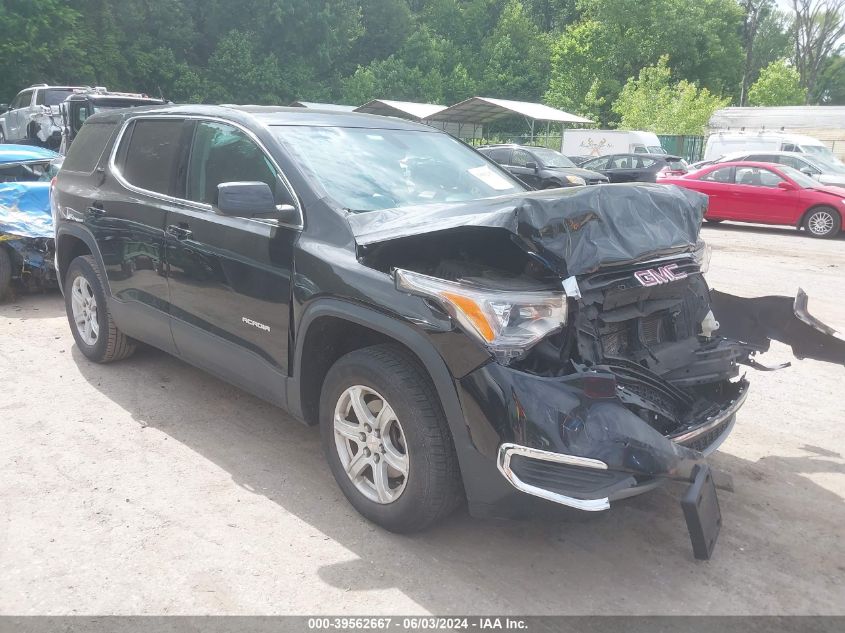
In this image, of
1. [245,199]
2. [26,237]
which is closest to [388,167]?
[245,199]

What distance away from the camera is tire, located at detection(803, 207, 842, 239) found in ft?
45.0

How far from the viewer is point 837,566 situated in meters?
3.07

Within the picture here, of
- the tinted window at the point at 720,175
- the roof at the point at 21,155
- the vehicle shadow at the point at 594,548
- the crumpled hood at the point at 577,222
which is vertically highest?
the crumpled hood at the point at 577,222

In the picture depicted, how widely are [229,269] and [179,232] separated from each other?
1.92 ft

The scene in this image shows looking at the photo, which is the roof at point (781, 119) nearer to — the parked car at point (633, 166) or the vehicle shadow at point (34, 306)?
Answer: the parked car at point (633, 166)

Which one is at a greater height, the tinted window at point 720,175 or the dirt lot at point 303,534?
the tinted window at point 720,175

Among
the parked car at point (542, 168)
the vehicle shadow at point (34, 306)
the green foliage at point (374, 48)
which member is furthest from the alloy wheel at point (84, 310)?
the green foliage at point (374, 48)

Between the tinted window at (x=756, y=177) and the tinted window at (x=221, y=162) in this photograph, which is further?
the tinted window at (x=756, y=177)

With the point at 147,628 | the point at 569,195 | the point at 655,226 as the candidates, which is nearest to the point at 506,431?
the point at 569,195

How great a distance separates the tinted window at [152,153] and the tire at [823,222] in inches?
521

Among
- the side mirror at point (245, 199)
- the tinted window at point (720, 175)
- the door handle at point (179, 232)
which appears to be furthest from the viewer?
the tinted window at point (720, 175)

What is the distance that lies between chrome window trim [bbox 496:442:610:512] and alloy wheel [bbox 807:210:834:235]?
1354 cm

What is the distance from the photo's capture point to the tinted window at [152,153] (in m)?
4.45

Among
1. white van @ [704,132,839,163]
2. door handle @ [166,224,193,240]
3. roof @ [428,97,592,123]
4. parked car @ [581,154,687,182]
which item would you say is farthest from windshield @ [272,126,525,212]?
roof @ [428,97,592,123]
